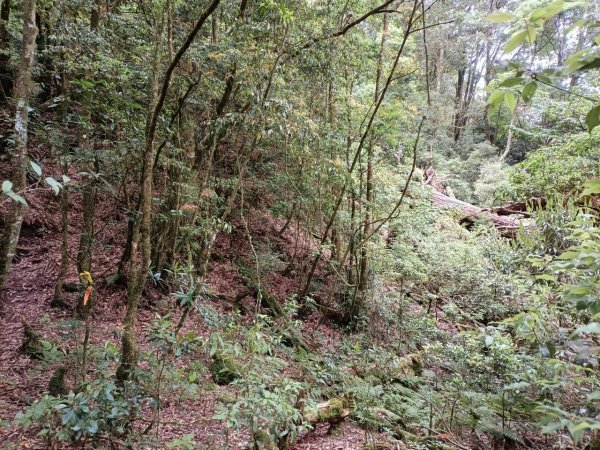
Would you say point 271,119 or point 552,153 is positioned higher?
point 552,153

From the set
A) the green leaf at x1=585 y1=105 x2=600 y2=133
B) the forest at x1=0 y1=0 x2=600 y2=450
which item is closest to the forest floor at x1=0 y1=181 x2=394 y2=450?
the forest at x1=0 y1=0 x2=600 y2=450

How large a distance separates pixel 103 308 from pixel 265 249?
12.9 feet

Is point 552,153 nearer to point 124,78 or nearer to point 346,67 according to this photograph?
point 346,67

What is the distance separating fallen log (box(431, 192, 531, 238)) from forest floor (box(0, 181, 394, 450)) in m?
6.80

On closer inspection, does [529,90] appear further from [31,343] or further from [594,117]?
[31,343]

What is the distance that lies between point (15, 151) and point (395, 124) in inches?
279

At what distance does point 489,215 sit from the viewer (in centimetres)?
1320

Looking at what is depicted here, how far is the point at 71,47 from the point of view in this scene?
16.4ft

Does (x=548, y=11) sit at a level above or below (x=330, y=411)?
above

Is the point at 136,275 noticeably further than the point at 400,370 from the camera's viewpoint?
No

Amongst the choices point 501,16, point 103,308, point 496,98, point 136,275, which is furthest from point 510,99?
point 103,308

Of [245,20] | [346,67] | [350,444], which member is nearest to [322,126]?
[346,67]

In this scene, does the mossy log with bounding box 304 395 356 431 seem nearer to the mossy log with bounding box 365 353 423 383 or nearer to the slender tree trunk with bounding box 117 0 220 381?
the mossy log with bounding box 365 353 423 383

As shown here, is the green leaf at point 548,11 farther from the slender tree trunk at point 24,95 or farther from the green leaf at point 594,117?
the slender tree trunk at point 24,95
